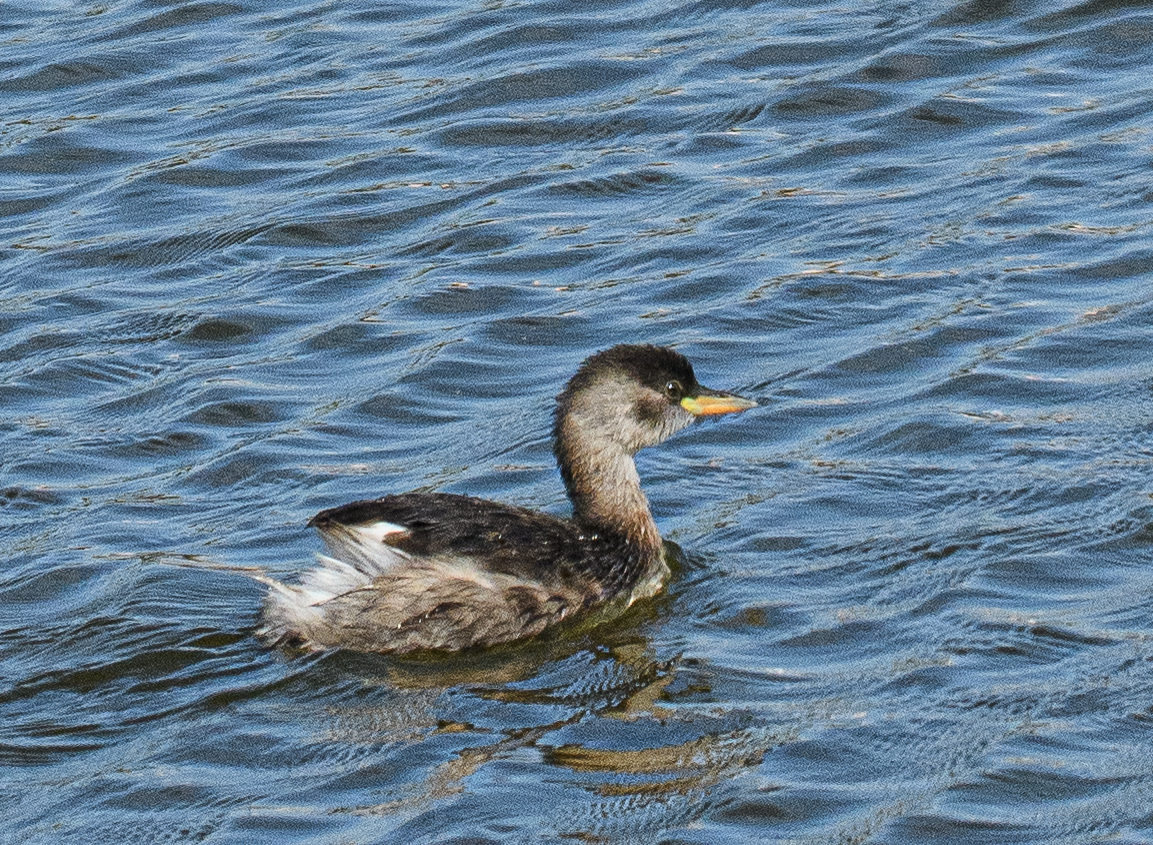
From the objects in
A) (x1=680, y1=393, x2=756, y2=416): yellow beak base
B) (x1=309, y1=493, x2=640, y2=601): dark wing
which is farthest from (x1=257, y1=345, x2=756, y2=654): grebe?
(x1=680, y1=393, x2=756, y2=416): yellow beak base

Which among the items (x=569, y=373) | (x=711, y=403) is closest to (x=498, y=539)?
(x=711, y=403)

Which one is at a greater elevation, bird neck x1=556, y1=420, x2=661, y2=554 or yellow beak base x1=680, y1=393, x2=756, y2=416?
yellow beak base x1=680, y1=393, x2=756, y2=416

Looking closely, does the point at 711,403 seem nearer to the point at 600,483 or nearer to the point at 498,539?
the point at 600,483

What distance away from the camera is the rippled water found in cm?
587

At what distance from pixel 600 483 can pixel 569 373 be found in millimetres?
1292

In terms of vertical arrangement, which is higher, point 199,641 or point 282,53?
point 282,53

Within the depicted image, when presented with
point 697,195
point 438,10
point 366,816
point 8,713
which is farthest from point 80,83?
point 366,816

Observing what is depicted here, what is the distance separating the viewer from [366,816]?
5.66 m

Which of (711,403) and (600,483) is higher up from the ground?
(711,403)

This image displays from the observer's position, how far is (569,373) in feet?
28.6

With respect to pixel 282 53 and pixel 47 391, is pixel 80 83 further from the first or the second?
pixel 47 391

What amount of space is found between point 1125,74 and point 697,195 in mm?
2546

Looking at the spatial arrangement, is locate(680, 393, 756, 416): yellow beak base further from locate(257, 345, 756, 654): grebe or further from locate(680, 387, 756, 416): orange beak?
locate(257, 345, 756, 654): grebe

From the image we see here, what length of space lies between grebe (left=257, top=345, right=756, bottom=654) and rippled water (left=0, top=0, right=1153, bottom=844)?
0.12 metres
